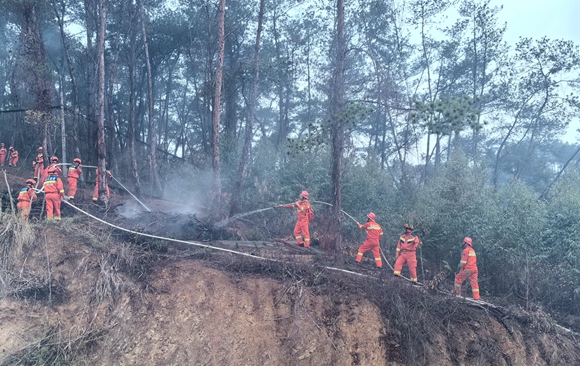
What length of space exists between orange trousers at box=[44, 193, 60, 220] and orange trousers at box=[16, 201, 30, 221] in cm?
50

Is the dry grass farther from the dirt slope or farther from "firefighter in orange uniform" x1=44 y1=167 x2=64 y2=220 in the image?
"firefighter in orange uniform" x1=44 y1=167 x2=64 y2=220

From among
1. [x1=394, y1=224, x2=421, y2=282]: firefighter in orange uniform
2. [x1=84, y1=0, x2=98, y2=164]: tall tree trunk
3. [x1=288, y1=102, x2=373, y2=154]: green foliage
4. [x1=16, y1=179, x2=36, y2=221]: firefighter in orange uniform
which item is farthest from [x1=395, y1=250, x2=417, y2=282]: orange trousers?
[x1=84, y1=0, x2=98, y2=164]: tall tree trunk

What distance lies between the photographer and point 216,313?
33.9 feet

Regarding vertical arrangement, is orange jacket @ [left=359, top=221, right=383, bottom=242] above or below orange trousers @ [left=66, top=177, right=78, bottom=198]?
below

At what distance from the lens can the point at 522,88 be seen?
28.1 m

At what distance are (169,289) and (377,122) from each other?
2570cm

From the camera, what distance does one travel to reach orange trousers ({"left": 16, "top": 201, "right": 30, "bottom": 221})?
36.6 feet

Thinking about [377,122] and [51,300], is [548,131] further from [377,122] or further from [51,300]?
[51,300]

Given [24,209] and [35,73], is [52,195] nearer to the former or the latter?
[24,209]

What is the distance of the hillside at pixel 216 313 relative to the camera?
962 centimetres

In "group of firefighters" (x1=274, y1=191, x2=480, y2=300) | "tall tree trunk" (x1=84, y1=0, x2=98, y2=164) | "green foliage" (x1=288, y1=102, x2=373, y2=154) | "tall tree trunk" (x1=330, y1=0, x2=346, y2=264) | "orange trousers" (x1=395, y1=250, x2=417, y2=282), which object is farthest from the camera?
"tall tree trunk" (x1=84, y1=0, x2=98, y2=164)

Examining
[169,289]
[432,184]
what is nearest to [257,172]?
[432,184]

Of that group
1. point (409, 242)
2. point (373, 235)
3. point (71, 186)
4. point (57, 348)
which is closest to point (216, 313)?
point (57, 348)

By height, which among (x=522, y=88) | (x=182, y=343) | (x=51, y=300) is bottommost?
(x=182, y=343)
